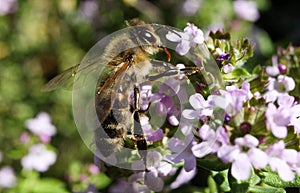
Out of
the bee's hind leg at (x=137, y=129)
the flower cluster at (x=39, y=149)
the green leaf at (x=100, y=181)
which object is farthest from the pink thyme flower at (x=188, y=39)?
the flower cluster at (x=39, y=149)

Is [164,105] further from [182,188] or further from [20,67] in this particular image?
[20,67]

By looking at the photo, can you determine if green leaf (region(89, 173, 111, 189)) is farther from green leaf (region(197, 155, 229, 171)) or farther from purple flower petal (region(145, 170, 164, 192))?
green leaf (region(197, 155, 229, 171))

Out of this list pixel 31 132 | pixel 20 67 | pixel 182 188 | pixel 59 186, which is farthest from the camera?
pixel 20 67

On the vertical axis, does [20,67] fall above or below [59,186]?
above

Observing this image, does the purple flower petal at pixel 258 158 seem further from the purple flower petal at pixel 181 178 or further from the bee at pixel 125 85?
the purple flower petal at pixel 181 178

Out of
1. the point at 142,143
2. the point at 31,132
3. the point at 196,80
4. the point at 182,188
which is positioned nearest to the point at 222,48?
the point at 196,80
